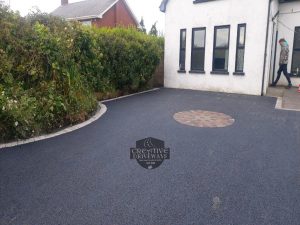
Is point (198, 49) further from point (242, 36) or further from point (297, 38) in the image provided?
point (297, 38)

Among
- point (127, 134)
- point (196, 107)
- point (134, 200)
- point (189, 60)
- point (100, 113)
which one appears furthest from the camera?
point (189, 60)

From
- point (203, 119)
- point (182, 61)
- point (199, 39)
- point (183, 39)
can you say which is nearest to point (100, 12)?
point (183, 39)

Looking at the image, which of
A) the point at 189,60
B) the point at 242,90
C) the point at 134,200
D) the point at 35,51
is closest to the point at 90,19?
the point at 189,60

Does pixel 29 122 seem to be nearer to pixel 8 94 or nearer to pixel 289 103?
pixel 8 94

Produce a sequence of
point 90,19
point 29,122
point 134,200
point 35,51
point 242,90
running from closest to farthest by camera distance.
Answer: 1. point 134,200
2. point 29,122
3. point 35,51
4. point 242,90
5. point 90,19

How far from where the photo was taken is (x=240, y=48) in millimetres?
11031

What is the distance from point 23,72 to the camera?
6.13 m

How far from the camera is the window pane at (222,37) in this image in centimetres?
1138

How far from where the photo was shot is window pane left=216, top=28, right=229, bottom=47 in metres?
11.4

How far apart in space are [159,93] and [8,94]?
22.9ft

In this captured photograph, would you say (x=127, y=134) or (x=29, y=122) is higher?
(x=29, y=122)

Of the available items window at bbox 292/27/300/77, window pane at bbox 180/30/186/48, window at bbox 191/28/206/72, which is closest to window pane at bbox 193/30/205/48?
window at bbox 191/28/206/72

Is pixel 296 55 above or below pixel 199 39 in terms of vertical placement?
below

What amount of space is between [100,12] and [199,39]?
15.5m
